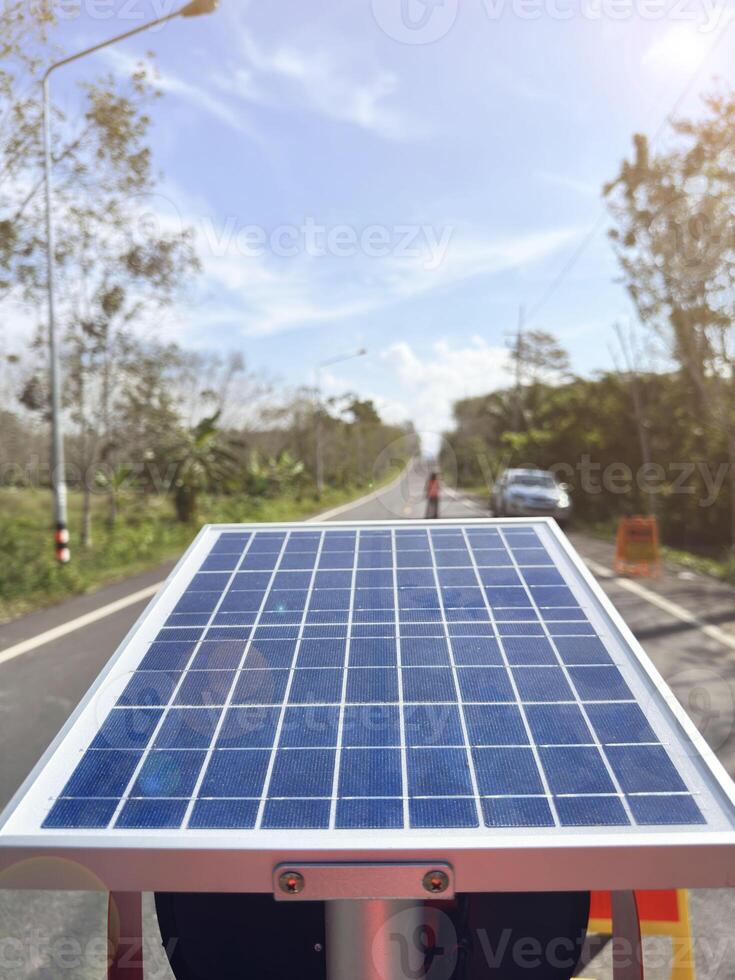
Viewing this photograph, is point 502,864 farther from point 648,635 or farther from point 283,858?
point 648,635

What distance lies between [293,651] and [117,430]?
824 inches

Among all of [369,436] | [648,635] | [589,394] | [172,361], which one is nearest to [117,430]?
[172,361]

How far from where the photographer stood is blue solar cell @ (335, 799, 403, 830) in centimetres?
161

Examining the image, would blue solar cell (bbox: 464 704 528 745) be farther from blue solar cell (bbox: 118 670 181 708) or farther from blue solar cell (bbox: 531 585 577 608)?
blue solar cell (bbox: 118 670 181 708)

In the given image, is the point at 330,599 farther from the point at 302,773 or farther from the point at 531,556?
the point at 302,773

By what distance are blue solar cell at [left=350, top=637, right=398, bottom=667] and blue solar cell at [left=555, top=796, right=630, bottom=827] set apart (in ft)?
1.98

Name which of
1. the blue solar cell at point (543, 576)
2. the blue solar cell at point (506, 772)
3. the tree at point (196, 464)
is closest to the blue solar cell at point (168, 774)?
the blue solar cell at point (506, 772)

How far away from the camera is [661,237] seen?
18234 millimetres

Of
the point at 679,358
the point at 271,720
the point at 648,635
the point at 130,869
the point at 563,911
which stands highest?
the point at 679,358

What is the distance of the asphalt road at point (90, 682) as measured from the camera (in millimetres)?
3609

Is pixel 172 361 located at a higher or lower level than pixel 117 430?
higher

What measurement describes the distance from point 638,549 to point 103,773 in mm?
14349

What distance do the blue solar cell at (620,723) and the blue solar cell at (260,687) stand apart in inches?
29.6

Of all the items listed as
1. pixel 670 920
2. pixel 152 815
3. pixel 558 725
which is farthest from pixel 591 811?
pixel 670 920
